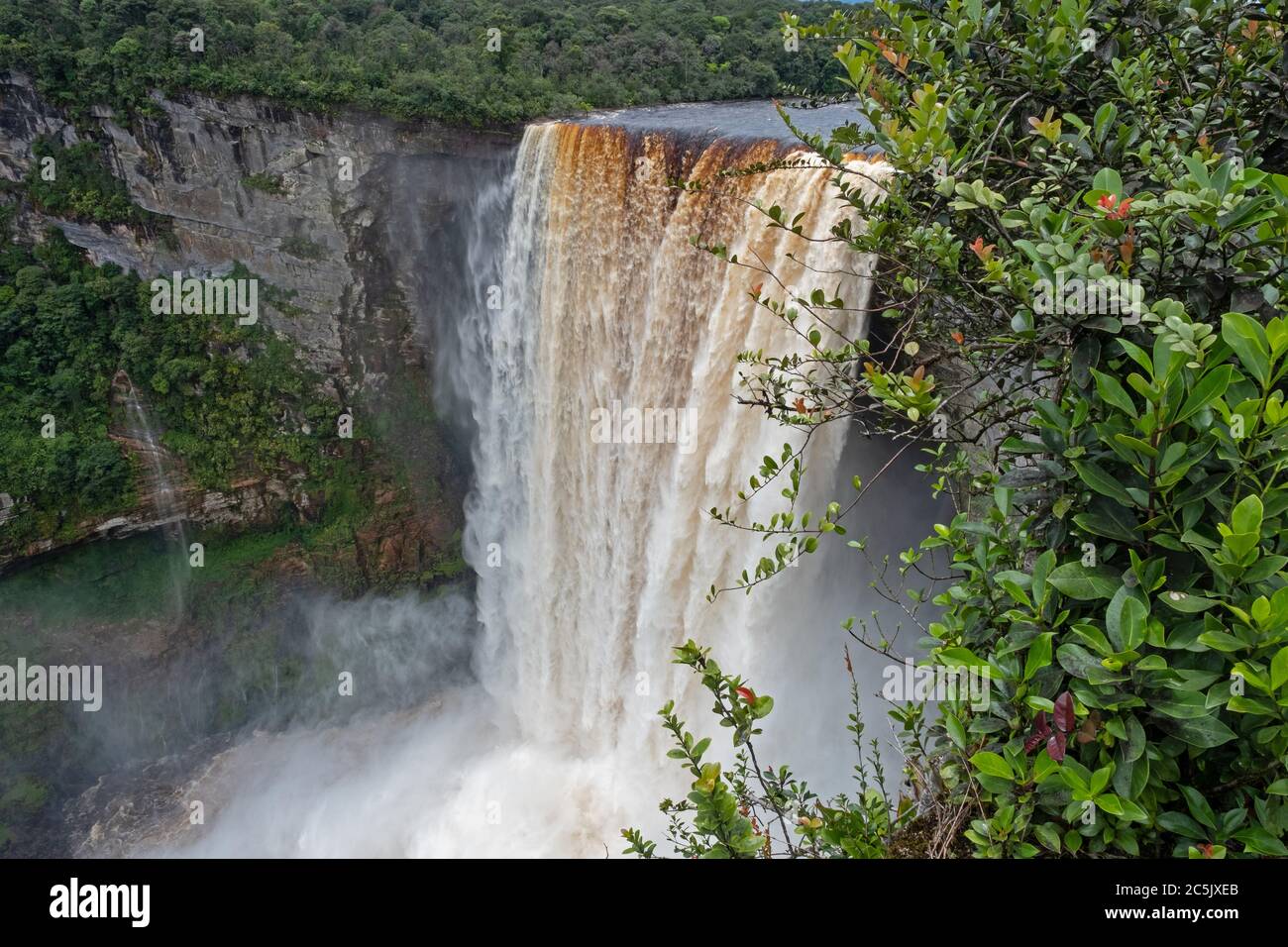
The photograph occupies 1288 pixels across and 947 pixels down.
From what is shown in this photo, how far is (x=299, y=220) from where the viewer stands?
1487cm

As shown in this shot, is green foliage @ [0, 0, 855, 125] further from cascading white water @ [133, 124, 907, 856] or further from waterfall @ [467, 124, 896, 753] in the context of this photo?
waterfall @ [467, 124, 896, 753]

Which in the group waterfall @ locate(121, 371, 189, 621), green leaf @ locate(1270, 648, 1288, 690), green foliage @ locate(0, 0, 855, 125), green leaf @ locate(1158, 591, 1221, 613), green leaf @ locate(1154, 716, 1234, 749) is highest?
green foliage @ locate(0, 0, 855, 125)

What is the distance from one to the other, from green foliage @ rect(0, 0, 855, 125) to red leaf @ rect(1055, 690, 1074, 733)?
13.8 metres

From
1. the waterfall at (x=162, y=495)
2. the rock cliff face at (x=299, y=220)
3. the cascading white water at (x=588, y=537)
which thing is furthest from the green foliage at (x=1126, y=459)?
the waterfall at (x=162, y=495)

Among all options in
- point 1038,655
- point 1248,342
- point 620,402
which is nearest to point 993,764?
point 1038,655

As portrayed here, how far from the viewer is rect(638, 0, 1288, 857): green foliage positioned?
1.45 metres

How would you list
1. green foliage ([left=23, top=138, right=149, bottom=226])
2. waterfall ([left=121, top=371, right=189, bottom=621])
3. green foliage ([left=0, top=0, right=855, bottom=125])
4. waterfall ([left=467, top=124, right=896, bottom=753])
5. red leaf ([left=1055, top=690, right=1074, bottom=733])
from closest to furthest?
red leaf ([left=1055, top=690, right=1074, bottom=733]), waterfall ([left=467, top=124, right=896, bottom=753]), green foliage ([left=0, top=0, right=855, bottom=125]), green foliage ([left=23, top=138, right=149, bottom=226]), waterfall ([left=121, top=371, right=189, bottom=621])

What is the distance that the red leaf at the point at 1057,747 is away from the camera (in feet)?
5.14

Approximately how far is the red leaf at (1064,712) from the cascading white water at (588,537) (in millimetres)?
5388

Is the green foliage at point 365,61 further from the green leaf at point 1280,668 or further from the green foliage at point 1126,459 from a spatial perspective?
Result: the green leaf at point 1280,668

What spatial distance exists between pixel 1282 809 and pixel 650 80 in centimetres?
1731

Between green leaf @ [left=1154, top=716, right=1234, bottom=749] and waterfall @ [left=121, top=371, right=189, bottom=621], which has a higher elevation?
green leaf @ [left=1154, top=716, right=1234, bottom=749]


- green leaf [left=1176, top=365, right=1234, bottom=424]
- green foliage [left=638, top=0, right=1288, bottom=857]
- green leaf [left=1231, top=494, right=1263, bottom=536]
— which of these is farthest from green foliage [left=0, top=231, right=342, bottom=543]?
green leaf [left=1231, top=494, right=1263, bottom=536]

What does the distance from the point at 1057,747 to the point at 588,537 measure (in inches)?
403
